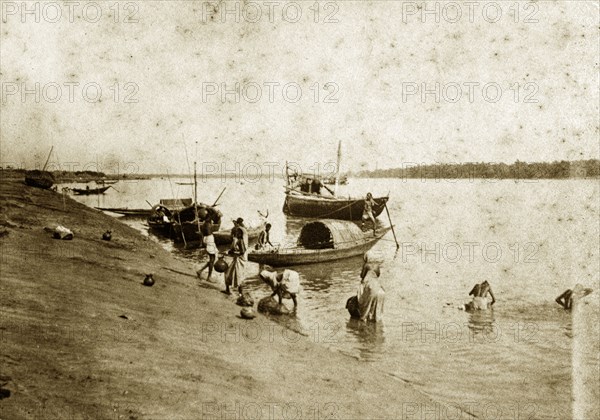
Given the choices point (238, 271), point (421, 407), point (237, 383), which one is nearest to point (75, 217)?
point (238, 271)

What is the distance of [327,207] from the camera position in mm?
38094

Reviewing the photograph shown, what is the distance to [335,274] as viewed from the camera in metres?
16.4

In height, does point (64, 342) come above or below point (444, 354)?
above

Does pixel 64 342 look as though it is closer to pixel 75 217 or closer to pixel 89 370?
pixel 89 370

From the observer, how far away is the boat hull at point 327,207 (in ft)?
116

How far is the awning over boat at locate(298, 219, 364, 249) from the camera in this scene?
60.7 feet

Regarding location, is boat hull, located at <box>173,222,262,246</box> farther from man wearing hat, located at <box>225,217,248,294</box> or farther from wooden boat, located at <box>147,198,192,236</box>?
man wearing hat, located at <box>225,217,248,294</box>

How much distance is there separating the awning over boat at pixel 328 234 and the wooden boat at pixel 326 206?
1313 cm

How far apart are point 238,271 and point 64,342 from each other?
628 centimetres

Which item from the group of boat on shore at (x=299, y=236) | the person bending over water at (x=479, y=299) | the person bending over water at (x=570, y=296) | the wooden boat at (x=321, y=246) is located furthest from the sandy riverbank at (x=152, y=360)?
the person bending over water at (x=570, y=296)

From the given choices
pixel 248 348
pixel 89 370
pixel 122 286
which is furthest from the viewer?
pixel 122 286

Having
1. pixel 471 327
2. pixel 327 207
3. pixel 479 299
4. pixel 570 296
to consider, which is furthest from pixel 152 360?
pixel 327 207

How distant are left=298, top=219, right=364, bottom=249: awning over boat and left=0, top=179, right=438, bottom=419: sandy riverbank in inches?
340

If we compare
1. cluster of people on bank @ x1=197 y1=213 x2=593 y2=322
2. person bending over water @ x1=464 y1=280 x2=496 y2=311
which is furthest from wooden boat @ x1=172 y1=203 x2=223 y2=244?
person bending over water @ x1=464 y1=280 x2=496 y2=311
